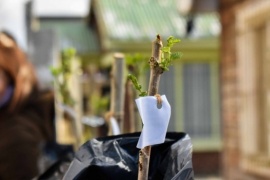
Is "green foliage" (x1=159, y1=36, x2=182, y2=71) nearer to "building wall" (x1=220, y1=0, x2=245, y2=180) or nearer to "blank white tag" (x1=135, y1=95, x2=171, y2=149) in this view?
"blank white tag" (x1=135, y1=95, x2=171, y2=149)

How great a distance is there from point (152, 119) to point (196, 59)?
12.2 m

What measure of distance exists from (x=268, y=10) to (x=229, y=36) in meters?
1.03

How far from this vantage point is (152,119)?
6.08ft

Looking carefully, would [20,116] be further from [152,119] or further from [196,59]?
[196,59]

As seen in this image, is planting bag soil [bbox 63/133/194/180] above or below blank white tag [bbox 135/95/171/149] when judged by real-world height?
below

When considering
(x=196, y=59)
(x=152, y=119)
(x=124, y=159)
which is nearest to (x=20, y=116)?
(x=124, y=159)

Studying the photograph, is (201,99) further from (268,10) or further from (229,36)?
(268,10)

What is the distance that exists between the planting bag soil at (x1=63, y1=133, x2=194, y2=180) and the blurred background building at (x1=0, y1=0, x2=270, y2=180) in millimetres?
2279

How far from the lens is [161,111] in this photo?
187 cm

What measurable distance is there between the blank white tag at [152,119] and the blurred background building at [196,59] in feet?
8.74

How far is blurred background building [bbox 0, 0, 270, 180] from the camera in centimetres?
608

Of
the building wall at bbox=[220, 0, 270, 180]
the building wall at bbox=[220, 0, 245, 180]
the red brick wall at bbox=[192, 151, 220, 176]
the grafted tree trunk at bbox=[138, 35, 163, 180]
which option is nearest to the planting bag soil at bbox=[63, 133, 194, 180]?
the grafted tree trunk at bbox=[138, 35, 163, 180]

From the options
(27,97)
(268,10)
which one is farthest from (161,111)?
(268,10)

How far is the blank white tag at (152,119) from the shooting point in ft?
5.99
